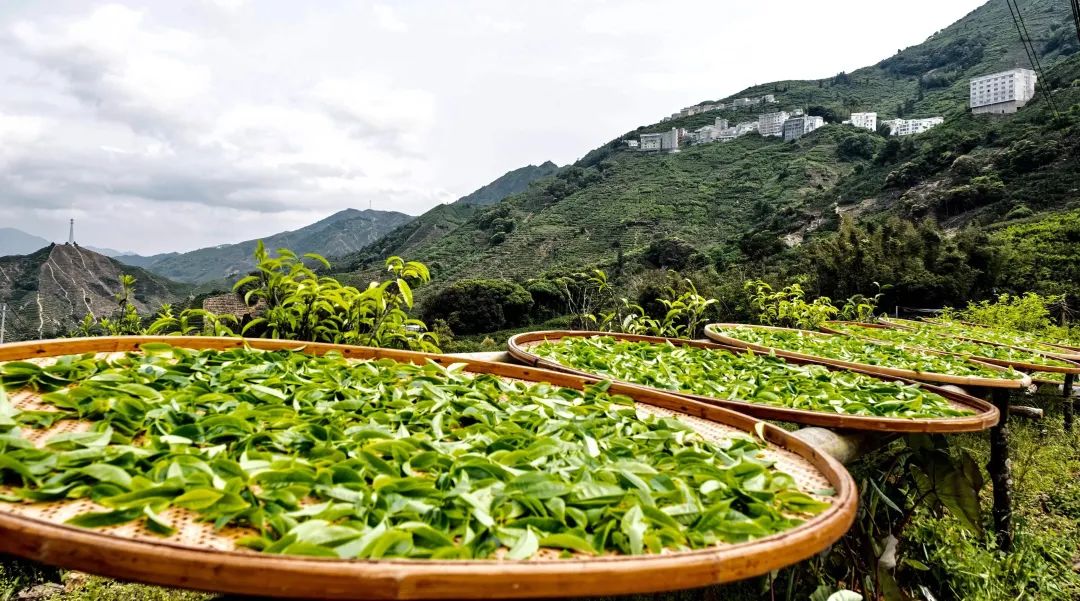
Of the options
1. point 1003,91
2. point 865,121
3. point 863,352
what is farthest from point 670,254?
point 865,121

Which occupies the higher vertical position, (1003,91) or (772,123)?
(772,123)

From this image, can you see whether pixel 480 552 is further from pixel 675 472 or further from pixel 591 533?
pixel 675 472

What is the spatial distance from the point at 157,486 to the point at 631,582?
63 cm

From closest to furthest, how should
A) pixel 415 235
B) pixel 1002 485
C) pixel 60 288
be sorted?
pixel 1002 485 < pixel 60 288 < pixel 415 235

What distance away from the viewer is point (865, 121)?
58.0 meters

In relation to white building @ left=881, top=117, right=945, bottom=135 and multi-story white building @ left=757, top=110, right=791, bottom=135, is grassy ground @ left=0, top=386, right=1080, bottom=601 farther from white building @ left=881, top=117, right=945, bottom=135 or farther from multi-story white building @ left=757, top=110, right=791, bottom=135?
multi-story white building @ left=757, top=110, right=791, bottom=135

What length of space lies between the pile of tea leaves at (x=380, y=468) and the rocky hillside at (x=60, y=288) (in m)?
32.5

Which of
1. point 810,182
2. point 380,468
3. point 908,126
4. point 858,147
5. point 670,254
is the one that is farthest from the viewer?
point 908,126

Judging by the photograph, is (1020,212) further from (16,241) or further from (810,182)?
(16,241)

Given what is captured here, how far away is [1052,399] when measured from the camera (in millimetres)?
4738

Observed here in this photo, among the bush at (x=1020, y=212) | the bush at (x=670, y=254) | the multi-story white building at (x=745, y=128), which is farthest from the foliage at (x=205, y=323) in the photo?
the multi-story white building at (x=745, y=128)

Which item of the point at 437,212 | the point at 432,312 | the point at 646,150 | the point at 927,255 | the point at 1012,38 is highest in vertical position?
the point at 1012,38

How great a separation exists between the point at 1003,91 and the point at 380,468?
60254mm

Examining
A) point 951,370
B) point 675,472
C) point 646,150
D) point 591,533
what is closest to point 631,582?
point 591,533
